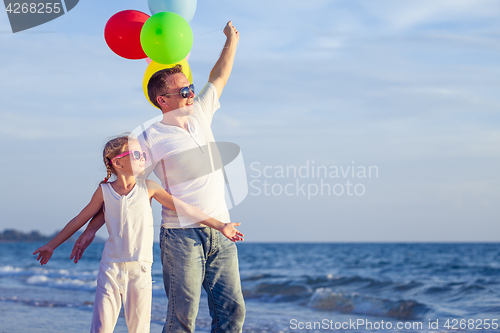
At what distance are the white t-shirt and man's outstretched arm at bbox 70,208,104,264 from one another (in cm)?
41

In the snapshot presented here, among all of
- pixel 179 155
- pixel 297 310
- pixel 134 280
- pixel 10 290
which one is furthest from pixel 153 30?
pixel 10 290

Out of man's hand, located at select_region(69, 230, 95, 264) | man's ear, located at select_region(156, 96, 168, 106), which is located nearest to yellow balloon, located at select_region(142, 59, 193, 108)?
man's ear, located at select_region(156, 96, 168, 106)

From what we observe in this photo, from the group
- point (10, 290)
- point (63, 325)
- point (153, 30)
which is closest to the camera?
point (153, 30)

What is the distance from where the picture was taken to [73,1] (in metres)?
4.39

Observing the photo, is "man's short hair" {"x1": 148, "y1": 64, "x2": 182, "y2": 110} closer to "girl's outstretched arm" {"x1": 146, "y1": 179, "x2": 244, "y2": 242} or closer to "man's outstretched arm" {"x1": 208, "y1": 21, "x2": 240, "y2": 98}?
"man's outstretched arm" {"x1": 208, "y1": 21, "x2": 240, "y2": 98}

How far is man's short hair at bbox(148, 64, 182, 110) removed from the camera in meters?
2.88

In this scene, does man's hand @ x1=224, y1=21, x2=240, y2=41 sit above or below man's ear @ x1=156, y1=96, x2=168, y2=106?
above

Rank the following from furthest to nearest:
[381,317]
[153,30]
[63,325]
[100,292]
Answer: [381,317], [63,325], [153,30], [100,292]

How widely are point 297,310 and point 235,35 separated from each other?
21.1 feet

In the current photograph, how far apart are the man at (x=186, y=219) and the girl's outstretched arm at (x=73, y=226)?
0.24 feet

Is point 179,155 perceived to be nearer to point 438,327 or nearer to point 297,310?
point 438,327

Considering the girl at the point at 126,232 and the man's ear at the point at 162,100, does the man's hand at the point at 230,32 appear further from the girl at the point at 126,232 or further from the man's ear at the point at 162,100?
the girl at the point at 126,232

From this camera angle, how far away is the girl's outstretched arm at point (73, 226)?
2742 millimetres

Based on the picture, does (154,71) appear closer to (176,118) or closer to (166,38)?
(166,38)
